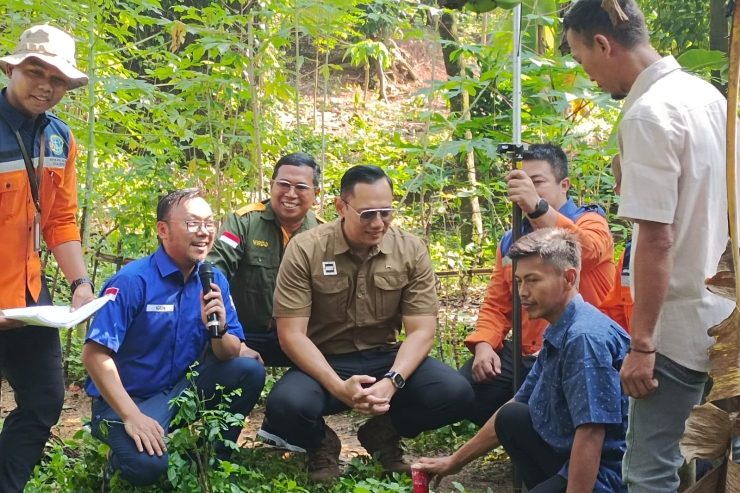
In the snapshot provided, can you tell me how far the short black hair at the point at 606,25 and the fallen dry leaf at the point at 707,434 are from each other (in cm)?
122

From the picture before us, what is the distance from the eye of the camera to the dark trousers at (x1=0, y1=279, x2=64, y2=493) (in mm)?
3236

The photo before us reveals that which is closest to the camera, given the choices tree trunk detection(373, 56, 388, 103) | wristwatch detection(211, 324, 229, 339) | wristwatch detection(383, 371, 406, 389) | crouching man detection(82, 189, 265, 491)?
crouching man detection(82, 189, 265, 491)

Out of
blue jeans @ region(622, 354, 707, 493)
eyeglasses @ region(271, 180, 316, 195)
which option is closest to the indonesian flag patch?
eyeglasses @ region(271, 180, 316, 195)

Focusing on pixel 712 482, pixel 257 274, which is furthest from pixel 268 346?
pixel 712 482

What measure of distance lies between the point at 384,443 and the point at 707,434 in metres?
2.53

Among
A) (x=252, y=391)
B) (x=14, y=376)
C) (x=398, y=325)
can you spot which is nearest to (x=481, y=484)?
(x=398, y=325)

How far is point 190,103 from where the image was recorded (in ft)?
18.0

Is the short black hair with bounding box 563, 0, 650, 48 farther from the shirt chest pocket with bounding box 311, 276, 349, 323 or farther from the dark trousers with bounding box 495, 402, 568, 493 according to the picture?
the shirt chest pocket with bounding box 311, 276, 349, 323

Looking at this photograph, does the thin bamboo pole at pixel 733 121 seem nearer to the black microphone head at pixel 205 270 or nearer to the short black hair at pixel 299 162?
the black microphone head at pixel 205 270

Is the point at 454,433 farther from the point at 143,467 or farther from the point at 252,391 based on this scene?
the point at 143,467

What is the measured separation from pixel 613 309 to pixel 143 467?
208cm

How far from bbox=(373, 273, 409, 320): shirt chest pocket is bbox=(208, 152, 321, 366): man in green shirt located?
26.9 inches

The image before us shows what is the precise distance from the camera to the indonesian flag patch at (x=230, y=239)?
14.5ft

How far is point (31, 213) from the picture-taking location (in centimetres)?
325
